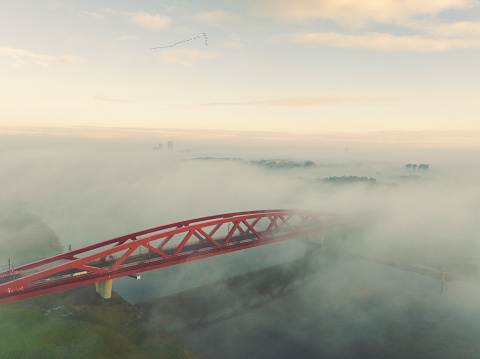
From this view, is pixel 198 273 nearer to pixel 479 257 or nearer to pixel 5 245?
pixel 5 245

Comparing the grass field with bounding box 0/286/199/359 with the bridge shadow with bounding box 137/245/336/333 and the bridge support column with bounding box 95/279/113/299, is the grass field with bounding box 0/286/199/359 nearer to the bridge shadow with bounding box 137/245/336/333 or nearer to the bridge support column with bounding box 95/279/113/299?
the bridge support column with bounding box 95/279/113/299

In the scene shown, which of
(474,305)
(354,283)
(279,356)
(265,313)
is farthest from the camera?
(354,283)

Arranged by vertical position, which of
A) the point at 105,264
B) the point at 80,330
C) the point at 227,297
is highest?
the point at 105,264

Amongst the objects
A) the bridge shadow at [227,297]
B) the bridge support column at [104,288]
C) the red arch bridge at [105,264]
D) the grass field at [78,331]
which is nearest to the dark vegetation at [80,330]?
the grass field at [78,331]

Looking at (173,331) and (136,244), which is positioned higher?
(136,244)

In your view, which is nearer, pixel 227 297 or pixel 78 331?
pixel 78 331

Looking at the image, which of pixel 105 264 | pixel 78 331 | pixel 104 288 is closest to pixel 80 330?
pixel 78 331

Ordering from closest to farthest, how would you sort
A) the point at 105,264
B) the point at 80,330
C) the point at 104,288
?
the point at 80,330 < the point at 105,264 < the point at 104,288

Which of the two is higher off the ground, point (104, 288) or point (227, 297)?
point (104, 288)

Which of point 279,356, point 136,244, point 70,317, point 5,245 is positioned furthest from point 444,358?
point 5,245

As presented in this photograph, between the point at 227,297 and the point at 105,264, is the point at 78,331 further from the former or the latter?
the point at 227,297

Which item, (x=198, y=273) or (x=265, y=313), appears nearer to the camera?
(x=265, y=313)
